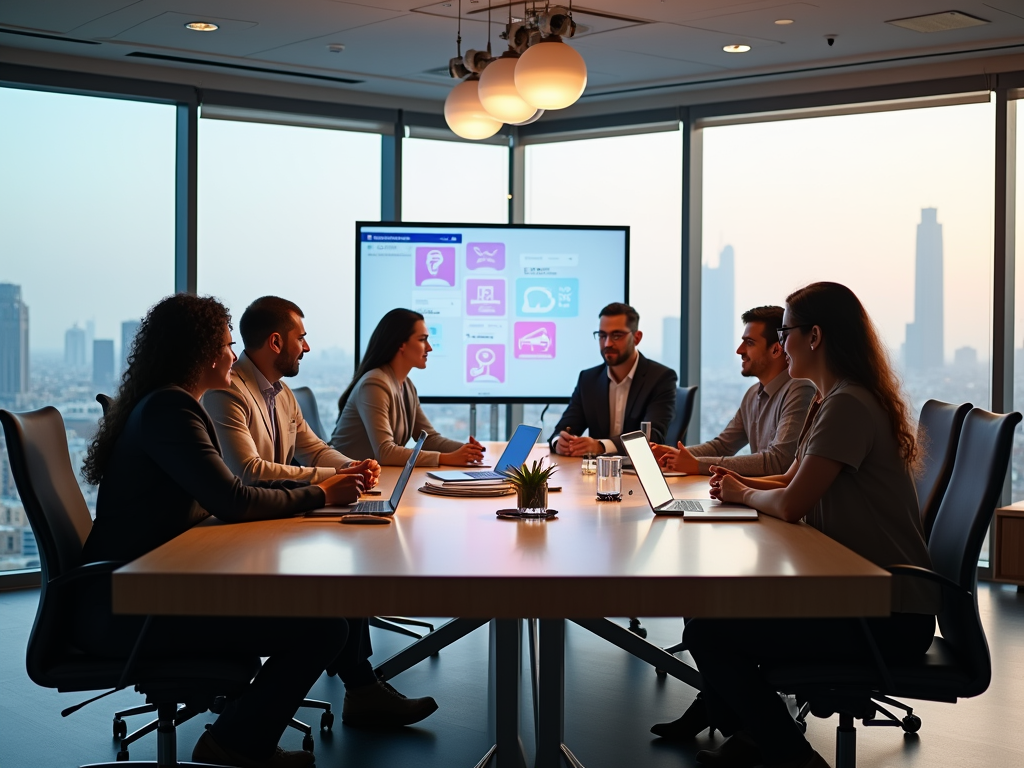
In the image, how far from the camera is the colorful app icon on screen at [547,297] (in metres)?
6.66

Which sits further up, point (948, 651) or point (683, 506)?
point (683, 506)

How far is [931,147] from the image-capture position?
6297 millimetres

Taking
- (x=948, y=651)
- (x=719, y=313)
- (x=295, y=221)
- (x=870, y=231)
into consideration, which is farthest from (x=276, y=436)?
(x=870, y=231)

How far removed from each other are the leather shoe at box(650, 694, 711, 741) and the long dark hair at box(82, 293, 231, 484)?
192 centimetres

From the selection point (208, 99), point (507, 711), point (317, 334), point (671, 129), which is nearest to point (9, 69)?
point (208, 99)

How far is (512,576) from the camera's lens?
200cm

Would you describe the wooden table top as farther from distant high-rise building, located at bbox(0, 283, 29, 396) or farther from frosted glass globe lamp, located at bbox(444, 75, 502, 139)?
distant high-rise building, located at bbox(0, 283, 29, 396)

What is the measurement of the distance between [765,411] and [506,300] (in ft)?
9.22

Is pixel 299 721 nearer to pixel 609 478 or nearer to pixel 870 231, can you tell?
pixel 609 478

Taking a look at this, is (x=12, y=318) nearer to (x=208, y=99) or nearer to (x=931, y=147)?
(x=208, y=99)

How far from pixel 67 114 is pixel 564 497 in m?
4.37

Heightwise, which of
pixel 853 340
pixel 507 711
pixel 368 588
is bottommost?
pixel 507 711

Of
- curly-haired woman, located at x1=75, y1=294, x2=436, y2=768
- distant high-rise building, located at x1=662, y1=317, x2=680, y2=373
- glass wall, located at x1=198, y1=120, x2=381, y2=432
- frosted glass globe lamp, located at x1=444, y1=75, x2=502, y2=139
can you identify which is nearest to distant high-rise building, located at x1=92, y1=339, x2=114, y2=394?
glass wall, located at x1=198, y1=120, x2=381, y2=432

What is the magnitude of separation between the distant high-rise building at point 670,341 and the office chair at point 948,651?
14.0 ft
